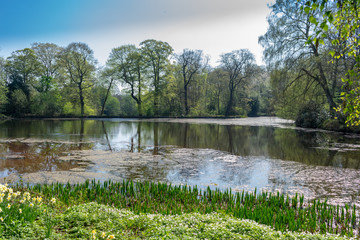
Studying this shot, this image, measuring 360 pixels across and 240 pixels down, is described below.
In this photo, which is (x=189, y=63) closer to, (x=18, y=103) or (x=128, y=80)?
(x=128, y=80)

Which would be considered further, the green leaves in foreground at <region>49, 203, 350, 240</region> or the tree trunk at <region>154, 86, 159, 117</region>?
the tree trunk at <region>154, 86, 159, 117</region>

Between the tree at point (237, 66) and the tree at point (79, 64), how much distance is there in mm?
26680

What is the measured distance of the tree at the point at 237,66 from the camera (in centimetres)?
5394

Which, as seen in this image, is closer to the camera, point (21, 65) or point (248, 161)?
point (248, 161)

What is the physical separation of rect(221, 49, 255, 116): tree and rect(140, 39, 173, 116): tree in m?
12.5

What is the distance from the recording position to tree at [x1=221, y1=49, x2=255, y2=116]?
53.9m

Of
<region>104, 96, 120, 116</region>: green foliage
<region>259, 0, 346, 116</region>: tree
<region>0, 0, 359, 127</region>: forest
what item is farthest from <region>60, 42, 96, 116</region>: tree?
<region>259, 0, 346, 116</region>: tree

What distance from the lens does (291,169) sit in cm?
1102

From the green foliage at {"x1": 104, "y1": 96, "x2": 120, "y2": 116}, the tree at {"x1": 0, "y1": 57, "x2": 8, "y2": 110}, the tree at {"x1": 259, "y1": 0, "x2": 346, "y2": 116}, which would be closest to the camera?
the tree at {"x1": 259, "y1": 0, "x2": 346, "y2": 116}

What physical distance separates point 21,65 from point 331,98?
171 ft

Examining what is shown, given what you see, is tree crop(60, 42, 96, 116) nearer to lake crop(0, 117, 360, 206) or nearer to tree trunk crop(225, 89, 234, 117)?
tree trunk crop(225, 89, 234, 117)

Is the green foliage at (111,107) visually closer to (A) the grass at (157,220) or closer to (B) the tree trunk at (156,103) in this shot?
(B) the tree trunk at (156,103)

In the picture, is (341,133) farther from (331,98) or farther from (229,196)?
(229,196)

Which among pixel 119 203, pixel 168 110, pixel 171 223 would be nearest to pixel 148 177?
pixel 119 203
